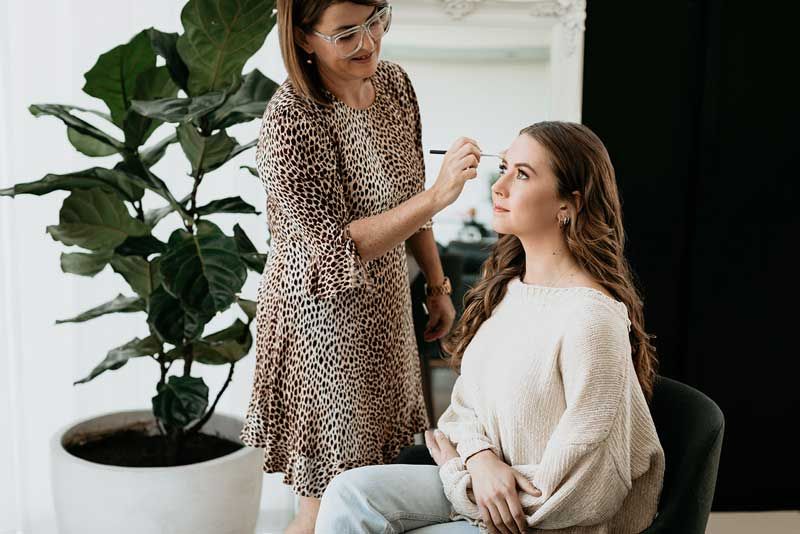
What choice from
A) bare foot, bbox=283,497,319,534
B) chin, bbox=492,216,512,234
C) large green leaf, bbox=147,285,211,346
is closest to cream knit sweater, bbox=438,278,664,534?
chin, bbox=492,216,512,234

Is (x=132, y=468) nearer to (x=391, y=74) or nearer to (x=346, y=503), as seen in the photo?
(x=346, y=503)

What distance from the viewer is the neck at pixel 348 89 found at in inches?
68.1

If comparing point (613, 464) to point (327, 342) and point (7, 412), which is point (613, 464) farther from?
point (7, 412)

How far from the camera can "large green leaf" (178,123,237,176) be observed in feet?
7.02

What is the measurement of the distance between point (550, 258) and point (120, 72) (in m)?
1.21

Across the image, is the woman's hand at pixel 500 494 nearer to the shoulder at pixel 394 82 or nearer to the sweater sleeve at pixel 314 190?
the sweater sleeve at pixel 314 190

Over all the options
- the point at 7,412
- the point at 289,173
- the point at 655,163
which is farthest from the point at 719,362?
the point at 7,412

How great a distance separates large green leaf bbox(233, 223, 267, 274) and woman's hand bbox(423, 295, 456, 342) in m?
0.49

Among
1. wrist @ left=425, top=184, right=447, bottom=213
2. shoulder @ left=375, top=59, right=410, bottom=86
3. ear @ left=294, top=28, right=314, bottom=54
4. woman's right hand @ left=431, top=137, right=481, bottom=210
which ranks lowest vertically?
wrist @ left=425, top=184, right=447, bottom=213

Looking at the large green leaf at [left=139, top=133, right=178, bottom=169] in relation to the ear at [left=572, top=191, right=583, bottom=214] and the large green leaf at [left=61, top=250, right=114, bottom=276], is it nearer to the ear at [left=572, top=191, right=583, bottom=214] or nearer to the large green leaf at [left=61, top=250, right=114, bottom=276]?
the large green leaf at [left=61, top=250, right=114, bottom=276]

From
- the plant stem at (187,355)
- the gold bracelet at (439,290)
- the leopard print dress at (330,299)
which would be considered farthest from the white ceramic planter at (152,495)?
the gold bracelet at (439,290)

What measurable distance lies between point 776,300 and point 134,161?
6.89 feet

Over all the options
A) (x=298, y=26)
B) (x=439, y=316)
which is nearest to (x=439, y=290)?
(x=439, y=316)

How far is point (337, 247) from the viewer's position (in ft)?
5.39
